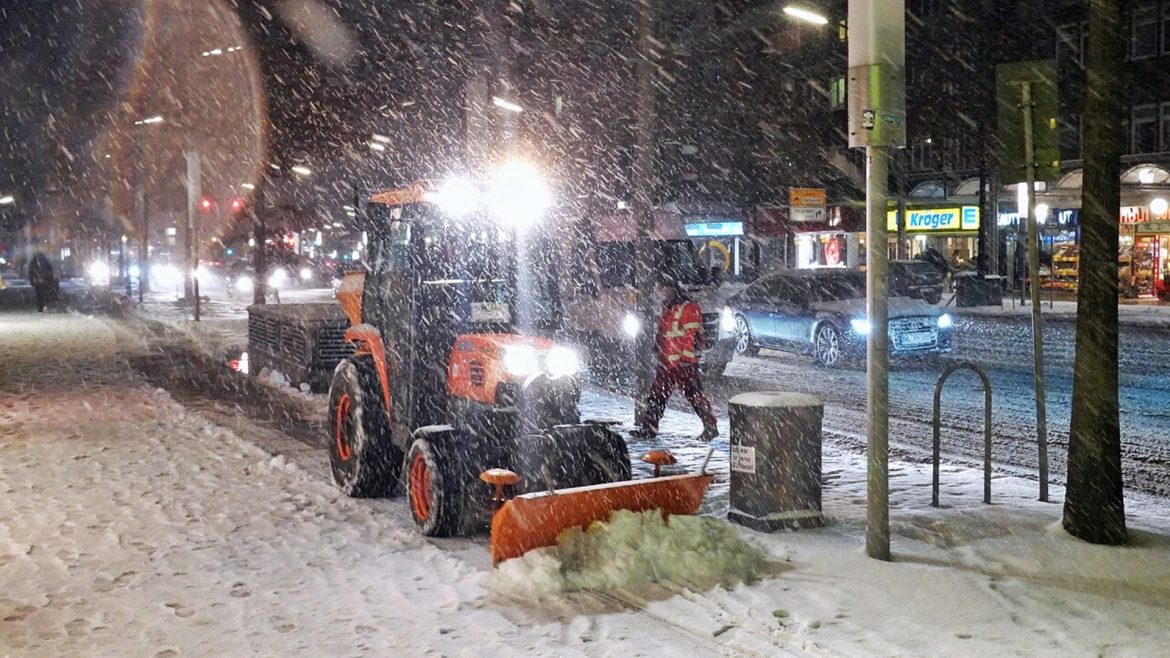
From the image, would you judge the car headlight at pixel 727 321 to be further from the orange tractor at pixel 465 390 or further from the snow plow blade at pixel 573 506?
the snow plow blade at pixel 573 506

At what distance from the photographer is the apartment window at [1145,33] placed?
39125 mm

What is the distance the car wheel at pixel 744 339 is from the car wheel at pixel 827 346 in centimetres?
189

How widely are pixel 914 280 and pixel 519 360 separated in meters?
18.5

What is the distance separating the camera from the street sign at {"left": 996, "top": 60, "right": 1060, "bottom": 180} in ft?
26.2

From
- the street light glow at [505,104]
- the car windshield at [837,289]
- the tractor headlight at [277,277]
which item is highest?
the street light glow at [505,104]

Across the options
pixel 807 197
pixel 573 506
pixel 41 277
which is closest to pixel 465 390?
pixel 573 506

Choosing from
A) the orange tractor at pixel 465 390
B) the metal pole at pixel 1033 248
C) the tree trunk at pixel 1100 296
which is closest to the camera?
the tree trunk at pixel 1100 296

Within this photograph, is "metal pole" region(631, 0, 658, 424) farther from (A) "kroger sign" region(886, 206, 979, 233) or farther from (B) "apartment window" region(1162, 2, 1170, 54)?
(B) "apartment window" region(1162, 2, 1170, 54)

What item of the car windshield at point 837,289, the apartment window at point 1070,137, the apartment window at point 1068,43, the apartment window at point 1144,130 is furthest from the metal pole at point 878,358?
the apartment window at point 1068,43

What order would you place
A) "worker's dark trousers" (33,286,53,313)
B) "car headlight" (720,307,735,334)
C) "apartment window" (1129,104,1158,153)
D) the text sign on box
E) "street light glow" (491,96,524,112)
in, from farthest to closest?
"apartment window" (1129,104,1158,153) → "worker's dark trousers" (33,286,53,313) → the text sign on box → "car headlight" (720,307,735,334) → "street light glow" (491,96,524,112)

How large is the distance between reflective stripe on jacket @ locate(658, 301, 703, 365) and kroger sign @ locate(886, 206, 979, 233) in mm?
26353

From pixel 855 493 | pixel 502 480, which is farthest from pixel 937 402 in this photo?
pixel 502 480

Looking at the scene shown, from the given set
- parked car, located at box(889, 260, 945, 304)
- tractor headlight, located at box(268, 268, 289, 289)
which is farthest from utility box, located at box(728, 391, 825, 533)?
tractor headlight, located at box(268, 268, 289, 289)

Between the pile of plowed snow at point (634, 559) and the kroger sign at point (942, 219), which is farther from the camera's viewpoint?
the kroger sign at point (942, 219)
